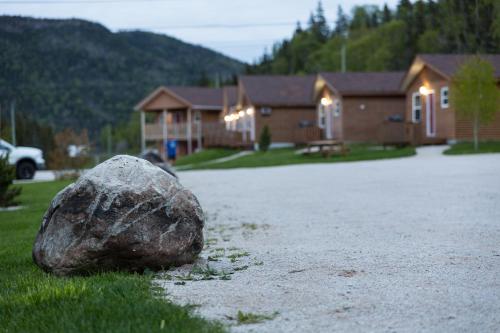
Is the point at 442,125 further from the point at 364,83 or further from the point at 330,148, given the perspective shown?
the point at 364,83

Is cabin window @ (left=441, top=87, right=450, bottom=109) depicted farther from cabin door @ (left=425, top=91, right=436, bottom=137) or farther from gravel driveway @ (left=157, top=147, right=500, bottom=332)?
gravel driveway @ (left=157, top=147, right=500, bottom=332)

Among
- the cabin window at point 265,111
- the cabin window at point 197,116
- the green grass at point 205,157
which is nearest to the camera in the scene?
the green grass at point 205,157

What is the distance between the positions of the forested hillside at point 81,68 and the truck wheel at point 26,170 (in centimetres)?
196

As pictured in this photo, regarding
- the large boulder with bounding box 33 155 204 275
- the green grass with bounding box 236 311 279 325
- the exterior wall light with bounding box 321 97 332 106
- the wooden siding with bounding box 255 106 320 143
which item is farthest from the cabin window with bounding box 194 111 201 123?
the green grass with bounding box 236 311 279 325

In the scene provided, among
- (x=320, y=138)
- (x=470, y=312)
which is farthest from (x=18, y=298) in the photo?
(x=320, y=138)

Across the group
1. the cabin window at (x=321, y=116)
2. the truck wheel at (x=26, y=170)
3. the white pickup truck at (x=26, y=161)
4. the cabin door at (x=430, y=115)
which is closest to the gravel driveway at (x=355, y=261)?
the white pickup truck at (x=26, y=161)

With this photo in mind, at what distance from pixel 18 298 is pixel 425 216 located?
667cm

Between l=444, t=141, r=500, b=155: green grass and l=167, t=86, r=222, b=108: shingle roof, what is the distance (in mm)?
26578

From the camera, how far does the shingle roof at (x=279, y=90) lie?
4109 cm

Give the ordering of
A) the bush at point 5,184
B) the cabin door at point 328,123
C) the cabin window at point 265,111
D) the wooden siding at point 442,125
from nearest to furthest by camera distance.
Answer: the bush at point 5,184 → the wooden siding at point 442,125 → the cabin door at point 328,123 → the cabin window at point 265,111

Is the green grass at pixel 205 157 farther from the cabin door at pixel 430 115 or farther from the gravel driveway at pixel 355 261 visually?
the gravel driveway at pixel 355 261

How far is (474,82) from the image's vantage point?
26.3 m

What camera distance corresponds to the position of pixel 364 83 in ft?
121

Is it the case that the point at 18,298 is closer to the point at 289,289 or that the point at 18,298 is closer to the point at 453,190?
the point at 289,289
